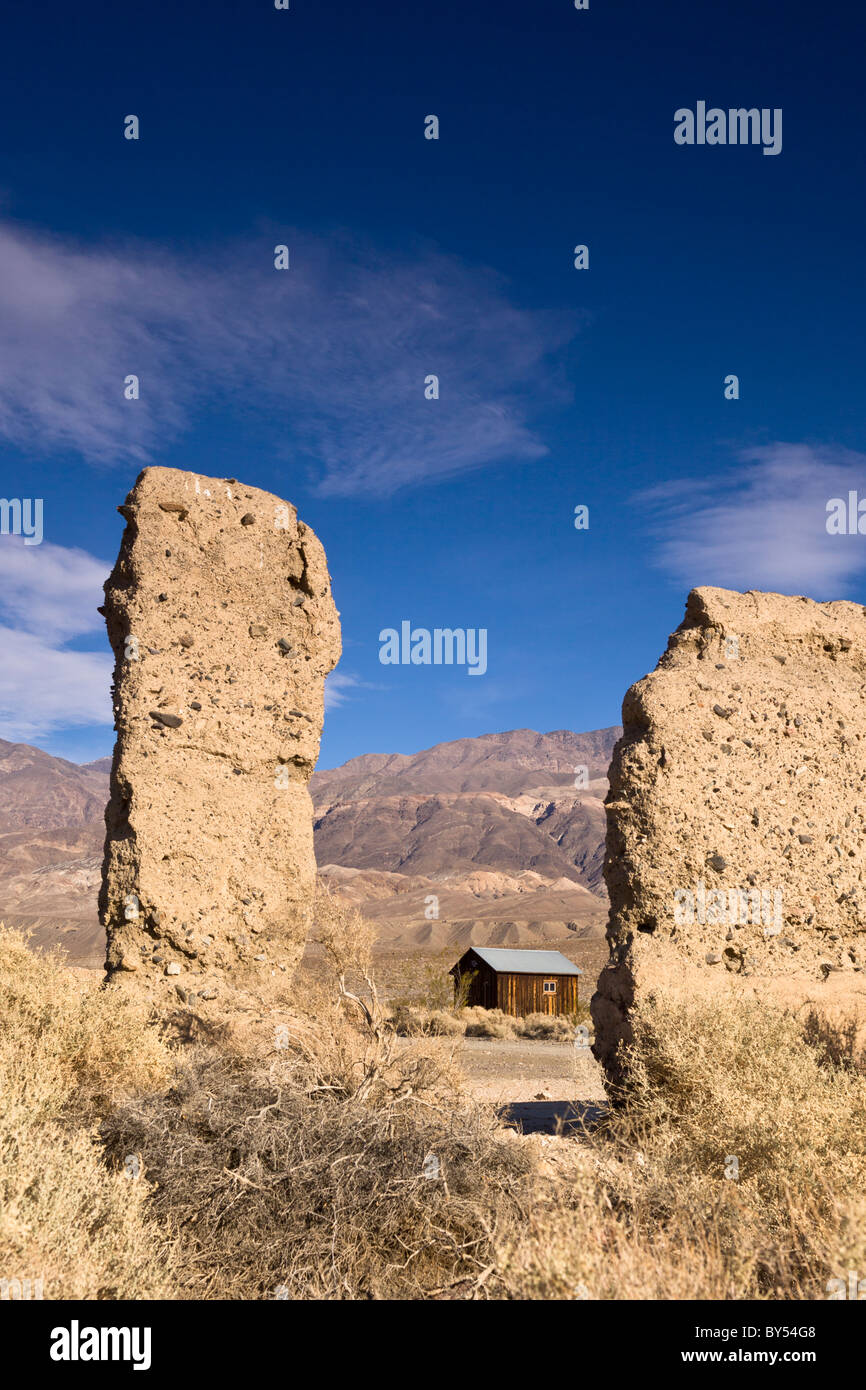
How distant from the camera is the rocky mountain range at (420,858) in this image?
199 feet

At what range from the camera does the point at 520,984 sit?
23578 mm

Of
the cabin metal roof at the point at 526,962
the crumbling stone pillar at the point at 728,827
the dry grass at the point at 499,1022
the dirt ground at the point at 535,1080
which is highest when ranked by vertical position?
the crumbling stone pillar at the point at 728,827

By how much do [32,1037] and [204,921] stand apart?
1733 mm

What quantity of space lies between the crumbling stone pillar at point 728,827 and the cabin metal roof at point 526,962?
17.2 meters

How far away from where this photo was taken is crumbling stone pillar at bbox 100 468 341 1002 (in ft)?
22.7

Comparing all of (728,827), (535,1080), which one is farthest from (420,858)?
(728,827)

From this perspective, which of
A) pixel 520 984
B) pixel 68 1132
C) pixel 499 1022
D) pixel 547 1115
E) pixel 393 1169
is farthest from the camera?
pixel 520 984

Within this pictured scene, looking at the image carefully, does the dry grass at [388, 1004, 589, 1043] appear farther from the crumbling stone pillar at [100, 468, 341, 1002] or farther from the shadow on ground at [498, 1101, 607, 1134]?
the crumbling stone pillar at [100, 468, 341, 1002]

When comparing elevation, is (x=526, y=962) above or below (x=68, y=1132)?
below

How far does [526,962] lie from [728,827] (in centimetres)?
1860

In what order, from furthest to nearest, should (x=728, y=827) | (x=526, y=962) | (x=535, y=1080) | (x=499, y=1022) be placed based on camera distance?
(x=526, y=962) → (x=499, y=1022) → (x=535, y=1080) → (x=728, y=827)

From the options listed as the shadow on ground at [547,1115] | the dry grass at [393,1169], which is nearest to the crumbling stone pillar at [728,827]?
the dry grass at [393,1169]

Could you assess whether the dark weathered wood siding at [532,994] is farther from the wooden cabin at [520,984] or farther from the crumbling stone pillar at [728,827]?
the crumbling stone pillar at [728,827]

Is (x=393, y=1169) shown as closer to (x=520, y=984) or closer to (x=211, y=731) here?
(x=211, y=731)
